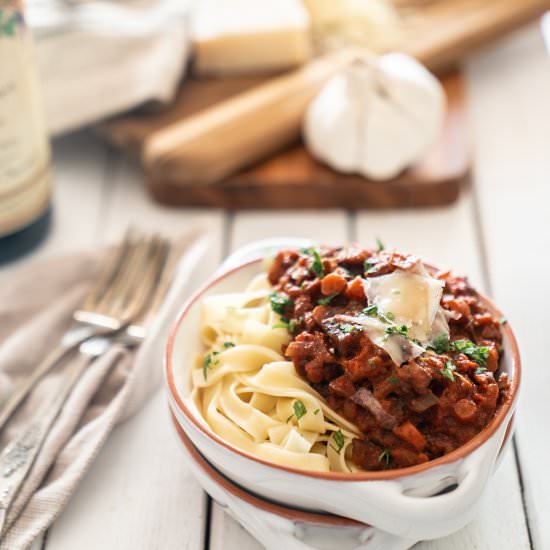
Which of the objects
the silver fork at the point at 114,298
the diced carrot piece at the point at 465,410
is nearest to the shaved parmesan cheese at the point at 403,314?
the diced carrot piece at the point at 465,410

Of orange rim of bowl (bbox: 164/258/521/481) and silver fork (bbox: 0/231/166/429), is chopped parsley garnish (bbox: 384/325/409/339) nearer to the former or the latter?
orange rim of bowl (bbox: 164/258/521/481)

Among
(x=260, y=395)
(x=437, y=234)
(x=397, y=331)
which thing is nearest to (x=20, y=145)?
(x=260, y=395)

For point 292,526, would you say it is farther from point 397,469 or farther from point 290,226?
point 290,226

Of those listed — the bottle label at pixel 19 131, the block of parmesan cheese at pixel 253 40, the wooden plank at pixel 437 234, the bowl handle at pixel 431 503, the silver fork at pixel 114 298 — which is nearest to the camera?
the bowl handle at pixel 431 503

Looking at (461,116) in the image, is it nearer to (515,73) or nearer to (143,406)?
(515,73)

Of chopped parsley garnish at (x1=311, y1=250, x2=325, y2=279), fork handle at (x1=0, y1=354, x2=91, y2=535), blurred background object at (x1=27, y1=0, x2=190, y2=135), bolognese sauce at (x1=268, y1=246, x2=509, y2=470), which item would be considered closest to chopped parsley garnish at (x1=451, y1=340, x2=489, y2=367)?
bolognese sauce at (x1=268, y1=246, x2=509, y2=470)

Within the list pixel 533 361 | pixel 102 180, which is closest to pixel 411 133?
pixel 533 361

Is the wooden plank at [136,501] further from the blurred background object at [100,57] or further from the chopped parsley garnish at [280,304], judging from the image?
the blurred background object at [100,57]
